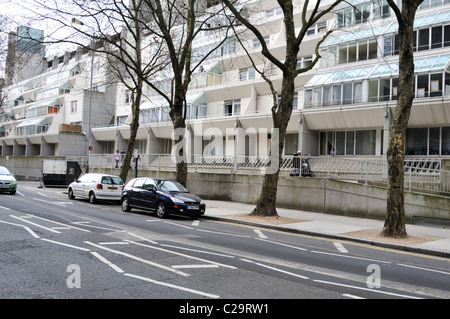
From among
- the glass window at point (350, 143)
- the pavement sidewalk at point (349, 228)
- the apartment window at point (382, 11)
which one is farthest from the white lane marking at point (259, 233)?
the apartment window at point (382, 11)

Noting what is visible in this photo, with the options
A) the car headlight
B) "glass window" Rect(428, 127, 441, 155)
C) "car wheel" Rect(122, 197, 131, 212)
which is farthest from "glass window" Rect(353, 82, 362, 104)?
"car wheel" Rect(122, 197, 131, 212)

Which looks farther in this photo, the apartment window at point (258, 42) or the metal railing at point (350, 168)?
the apartment window at point (258, 42)

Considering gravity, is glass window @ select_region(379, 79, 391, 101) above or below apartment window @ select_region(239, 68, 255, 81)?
below

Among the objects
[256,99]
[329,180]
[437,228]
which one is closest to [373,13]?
[256,99]

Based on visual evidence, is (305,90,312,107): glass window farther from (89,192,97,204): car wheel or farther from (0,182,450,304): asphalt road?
(0,182,450,304): asphalt road

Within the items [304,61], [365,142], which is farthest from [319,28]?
[365,142]

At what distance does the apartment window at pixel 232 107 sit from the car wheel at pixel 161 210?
→ 21534 mm

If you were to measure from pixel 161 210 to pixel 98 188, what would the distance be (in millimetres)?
6308

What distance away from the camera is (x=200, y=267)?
23.3 ft

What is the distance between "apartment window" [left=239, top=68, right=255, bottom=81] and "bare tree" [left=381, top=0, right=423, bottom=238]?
23.5 m

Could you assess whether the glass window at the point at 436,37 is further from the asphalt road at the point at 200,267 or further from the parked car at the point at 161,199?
the asphalt road at the point at 200,267

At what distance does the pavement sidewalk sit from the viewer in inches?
422

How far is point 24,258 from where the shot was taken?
7418 mm

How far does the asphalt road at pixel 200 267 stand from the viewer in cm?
555
